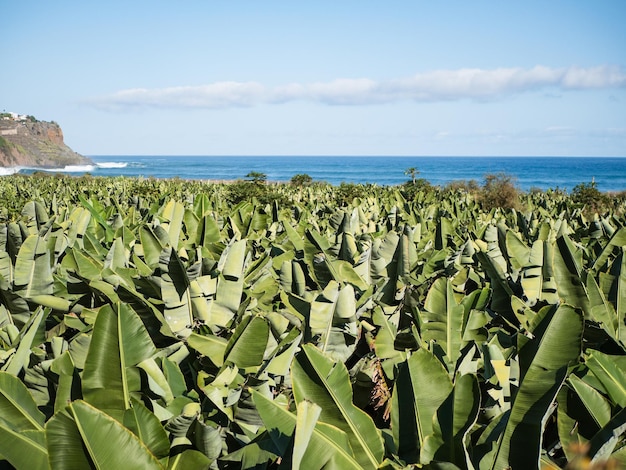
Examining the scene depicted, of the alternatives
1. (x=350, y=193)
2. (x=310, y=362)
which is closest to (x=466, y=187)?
(x=350, y=193)

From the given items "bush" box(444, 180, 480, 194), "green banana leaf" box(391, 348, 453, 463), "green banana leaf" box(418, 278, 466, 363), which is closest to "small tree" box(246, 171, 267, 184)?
"bush" box(444, 180, 480, 194)

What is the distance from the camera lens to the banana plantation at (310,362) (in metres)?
1.43

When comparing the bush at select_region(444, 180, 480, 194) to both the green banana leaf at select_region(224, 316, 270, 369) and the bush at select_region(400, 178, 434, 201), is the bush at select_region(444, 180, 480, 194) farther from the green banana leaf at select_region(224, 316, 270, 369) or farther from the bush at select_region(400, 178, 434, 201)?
the green banana leaf at select_region(224, 316, 270, 369)

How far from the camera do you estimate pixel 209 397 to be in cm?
174

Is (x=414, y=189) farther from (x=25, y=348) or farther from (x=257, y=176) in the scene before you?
(x=25, y=348)

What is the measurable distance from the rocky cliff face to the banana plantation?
124 metres

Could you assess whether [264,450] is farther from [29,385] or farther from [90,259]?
[90,259]

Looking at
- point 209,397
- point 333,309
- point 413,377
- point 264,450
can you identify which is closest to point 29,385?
point 209,397

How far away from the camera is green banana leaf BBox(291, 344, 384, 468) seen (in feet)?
5.08

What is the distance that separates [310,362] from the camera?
160 cm

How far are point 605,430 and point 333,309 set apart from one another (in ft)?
3.76

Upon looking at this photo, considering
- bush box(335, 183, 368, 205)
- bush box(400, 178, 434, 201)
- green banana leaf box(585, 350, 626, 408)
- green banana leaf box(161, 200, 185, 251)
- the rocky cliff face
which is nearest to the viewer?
green banana leaf box(585, 350, 626, 408)

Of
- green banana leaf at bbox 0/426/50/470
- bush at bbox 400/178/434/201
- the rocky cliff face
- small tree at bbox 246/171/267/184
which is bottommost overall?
green banana leaf at bbox 0/426/50/470

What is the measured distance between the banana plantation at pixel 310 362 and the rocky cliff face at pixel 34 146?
123769mm
